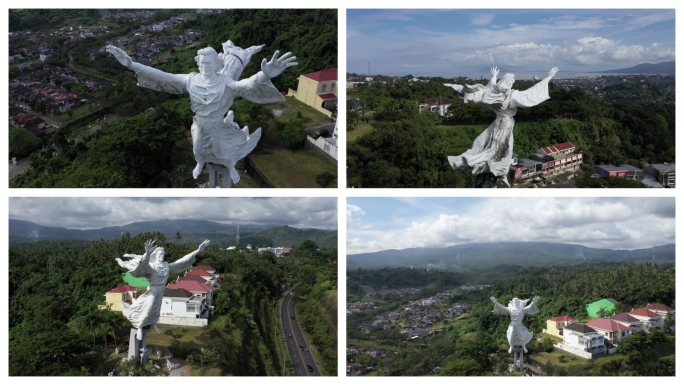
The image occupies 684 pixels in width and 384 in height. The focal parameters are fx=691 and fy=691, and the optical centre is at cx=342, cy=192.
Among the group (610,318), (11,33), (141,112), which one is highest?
(11,33)

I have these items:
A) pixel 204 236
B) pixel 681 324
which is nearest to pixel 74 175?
pixel 204 236

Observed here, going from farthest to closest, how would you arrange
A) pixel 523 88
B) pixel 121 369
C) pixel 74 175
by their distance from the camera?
pixel 74 175 → pixel 523 88 → pixel 121 369

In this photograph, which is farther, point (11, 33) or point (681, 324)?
point (11, 33)

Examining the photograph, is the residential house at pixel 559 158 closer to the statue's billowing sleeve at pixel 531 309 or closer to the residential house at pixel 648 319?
the statue's billowing sleeve at pixel 531 309

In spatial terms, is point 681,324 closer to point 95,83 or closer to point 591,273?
point 591,273

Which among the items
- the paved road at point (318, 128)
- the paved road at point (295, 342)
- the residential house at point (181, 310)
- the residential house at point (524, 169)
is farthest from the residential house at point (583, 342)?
the residential house at point (181, 310)

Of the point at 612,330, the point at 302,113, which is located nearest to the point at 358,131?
the point at 302,113

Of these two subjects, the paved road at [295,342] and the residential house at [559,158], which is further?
the residential house at [559,158]
